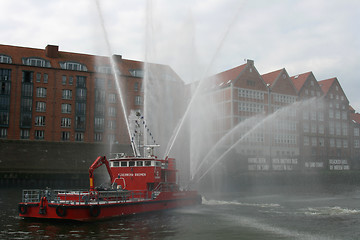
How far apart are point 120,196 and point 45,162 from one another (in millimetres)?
43366

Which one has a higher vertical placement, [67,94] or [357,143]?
[67,94]

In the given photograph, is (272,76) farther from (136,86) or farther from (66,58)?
(66,58)

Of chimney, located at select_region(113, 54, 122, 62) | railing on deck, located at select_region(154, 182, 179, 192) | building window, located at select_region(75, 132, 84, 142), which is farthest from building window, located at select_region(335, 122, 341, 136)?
railing on deck, located at select_region(154, 182, 179, 192)

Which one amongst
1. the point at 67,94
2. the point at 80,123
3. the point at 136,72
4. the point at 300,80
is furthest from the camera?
the point at 300,80

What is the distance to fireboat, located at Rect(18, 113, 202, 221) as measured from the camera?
87.2 ft

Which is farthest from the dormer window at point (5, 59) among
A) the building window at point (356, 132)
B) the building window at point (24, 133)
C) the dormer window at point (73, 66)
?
the building window at point (356, 132)

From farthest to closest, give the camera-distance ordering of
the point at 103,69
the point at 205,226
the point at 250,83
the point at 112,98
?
the point at 250,83 < the point at 103,69 < the point at 112,98 < the point at 205,226

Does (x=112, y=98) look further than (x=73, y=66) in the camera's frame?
Yes

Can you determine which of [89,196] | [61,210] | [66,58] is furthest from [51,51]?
[61,210]

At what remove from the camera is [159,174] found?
110 ft

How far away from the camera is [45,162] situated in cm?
6844

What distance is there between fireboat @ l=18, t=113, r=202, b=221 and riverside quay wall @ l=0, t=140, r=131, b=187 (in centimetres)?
3246

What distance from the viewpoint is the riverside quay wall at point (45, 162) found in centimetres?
6247

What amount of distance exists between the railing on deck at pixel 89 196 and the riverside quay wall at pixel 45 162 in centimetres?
3527
